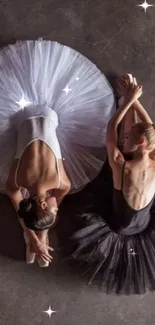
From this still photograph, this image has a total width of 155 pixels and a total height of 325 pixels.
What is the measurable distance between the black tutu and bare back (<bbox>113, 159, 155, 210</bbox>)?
0.13m

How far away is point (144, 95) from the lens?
1.52 m

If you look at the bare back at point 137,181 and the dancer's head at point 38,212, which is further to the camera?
the bare back at point 137,181

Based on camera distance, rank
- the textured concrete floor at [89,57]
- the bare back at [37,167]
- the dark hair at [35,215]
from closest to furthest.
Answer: the dark hair at [35,215] < the bare back at [37,167] < the textured concrete floor at [89,57]

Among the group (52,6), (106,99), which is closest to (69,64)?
(106,99)

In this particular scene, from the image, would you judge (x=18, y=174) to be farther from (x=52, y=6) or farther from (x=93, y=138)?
(x=52, y=6)

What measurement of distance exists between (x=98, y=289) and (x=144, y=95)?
0.64 metres

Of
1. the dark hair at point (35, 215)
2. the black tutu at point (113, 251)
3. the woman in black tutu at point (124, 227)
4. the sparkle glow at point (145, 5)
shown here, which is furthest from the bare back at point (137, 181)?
the sparkle glow at point (145, 5)

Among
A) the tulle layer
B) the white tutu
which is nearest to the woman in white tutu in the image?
the white tutu

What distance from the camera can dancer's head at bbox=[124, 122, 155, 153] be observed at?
4.01ft

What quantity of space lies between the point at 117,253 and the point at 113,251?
1 centimetres

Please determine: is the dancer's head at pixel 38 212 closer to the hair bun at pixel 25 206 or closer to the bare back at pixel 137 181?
the hair bun at pixel 25 206

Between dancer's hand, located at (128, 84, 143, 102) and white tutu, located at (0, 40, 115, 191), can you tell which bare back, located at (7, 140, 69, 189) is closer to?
white tutu, located at (0, 40, 115, 191)

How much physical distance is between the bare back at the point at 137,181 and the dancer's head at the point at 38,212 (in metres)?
0.22

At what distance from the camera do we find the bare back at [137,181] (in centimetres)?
127
